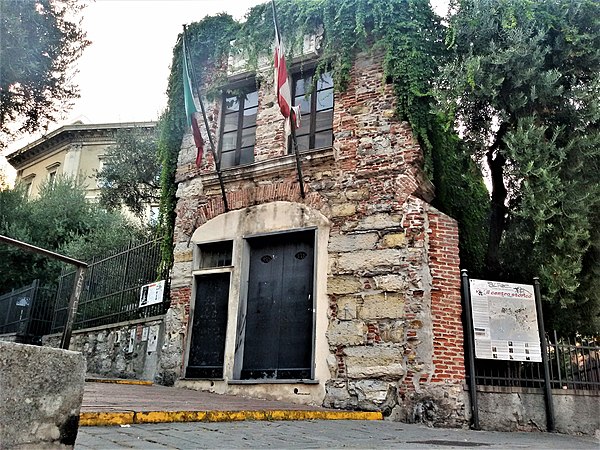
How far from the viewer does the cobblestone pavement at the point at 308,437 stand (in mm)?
3711

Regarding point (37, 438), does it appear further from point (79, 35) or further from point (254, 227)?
point (79, 35)

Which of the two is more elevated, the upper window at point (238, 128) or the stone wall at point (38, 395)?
the upper window at point (238, 128)

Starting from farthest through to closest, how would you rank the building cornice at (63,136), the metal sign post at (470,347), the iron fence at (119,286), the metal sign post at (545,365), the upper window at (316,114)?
the building cornice at (63,136) < the iron fence at (119,286) < the upper window at (316,114) < the metal sign post at (545,365) < the metal sign post at (470,347)

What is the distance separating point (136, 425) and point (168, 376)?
4978 millimetres

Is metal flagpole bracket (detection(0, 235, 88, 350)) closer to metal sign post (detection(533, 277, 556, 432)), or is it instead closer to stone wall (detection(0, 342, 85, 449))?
stone wall (detection(0, 342, 85, 449))

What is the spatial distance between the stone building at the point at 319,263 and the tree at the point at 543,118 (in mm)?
1168

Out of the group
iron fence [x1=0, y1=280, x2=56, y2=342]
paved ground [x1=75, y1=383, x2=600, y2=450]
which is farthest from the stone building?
iron fence [x1=0, y1=280, x2=56, y2=342]

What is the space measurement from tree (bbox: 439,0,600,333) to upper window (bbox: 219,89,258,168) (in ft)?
12.1

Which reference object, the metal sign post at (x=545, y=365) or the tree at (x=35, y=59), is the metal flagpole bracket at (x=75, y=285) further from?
the tree at (x=35, y=59)

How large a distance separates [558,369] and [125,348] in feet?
25.1

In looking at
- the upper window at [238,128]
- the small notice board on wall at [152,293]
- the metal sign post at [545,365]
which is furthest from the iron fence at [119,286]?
the metal sign post at [545,365]

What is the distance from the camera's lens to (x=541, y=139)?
295 inches

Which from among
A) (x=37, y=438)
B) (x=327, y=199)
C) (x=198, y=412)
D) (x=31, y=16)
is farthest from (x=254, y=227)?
(x=31, y=16)

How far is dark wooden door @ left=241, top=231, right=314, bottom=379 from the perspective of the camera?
8195 mm
